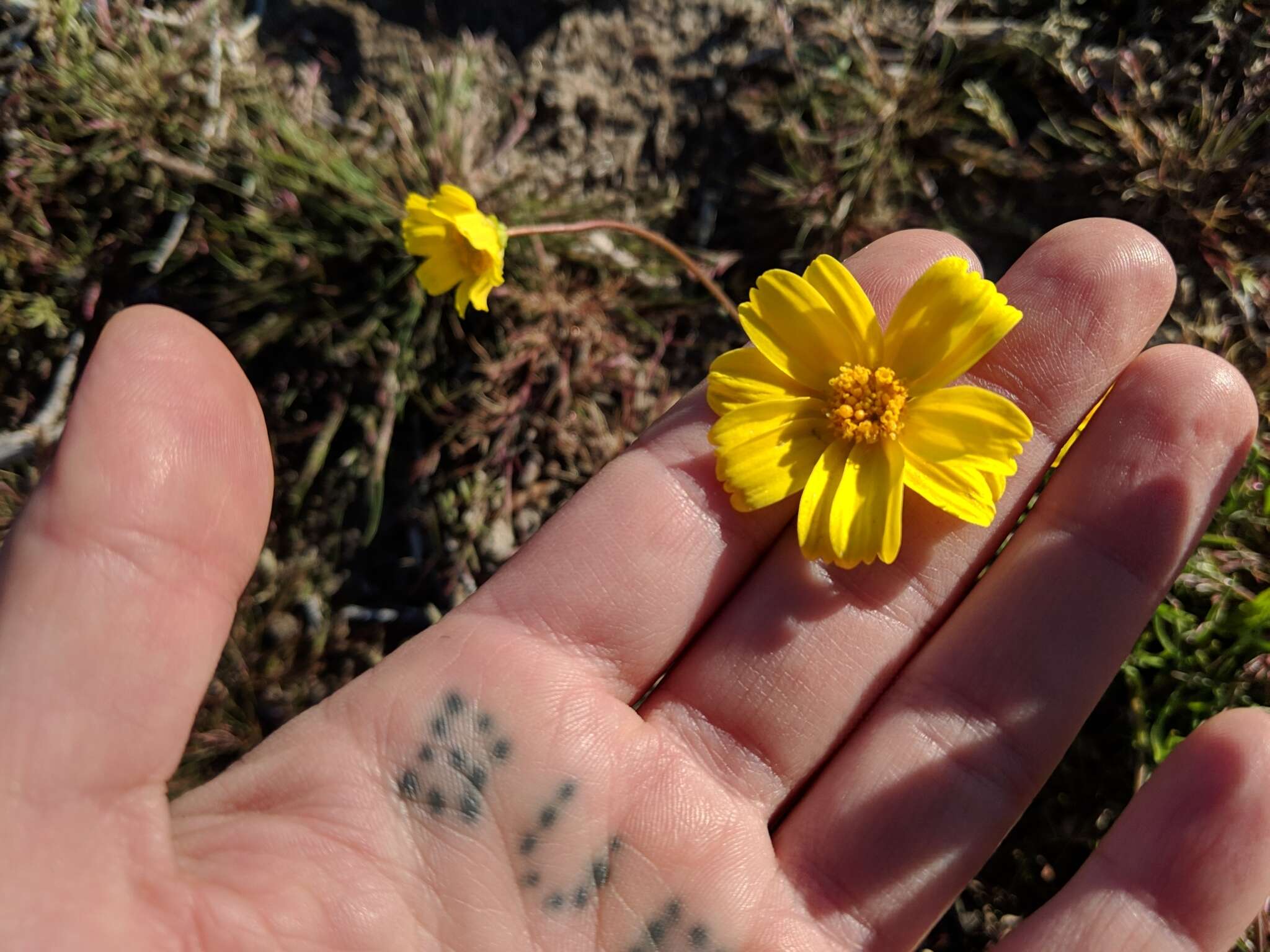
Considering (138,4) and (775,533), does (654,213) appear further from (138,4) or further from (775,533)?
(138,4)

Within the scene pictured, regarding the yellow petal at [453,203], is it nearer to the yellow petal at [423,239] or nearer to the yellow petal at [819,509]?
the yellow petal at [423,239]

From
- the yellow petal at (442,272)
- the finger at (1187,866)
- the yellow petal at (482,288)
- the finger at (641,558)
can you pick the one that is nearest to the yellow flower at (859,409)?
the finger at (641,558)

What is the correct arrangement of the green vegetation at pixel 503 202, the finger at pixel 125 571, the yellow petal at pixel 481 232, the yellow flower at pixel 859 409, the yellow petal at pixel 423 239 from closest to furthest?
the finger at pixel 125 571 → the yellow flower at pixel 859 409 → the yellow petal at pixel 481 232 → the yellow petal at pixel 423 239 → the green vegetation at pixel 503 202

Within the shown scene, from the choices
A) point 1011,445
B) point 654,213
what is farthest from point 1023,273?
point 654,213

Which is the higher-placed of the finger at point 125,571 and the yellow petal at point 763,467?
the yellow petal at point 763,467

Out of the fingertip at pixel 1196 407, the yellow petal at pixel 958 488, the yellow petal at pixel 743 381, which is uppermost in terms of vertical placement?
the fingertip at pixel 1196 407

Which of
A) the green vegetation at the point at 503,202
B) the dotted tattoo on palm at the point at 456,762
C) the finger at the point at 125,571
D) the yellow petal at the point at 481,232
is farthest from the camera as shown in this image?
the green vegetation at the point at 503,202

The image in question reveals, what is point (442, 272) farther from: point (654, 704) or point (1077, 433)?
point (1077, 433)
